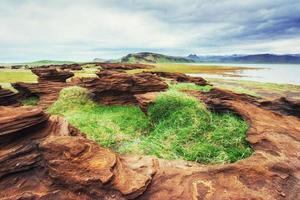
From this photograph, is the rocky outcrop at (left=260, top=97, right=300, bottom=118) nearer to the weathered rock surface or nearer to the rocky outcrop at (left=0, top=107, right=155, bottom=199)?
the weathered rock surface

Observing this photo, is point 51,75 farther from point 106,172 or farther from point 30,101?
point 106,172

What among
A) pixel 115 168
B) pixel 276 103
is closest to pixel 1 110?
pixel 115 168

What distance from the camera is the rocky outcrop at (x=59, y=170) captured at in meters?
5.32

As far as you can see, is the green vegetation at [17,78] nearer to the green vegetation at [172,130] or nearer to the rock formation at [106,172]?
the green vegetation at [172,130]

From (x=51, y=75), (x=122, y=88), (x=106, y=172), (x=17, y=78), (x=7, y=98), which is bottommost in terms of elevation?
(x=17, y=78)

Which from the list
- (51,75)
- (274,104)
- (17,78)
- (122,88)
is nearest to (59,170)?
(274,104)

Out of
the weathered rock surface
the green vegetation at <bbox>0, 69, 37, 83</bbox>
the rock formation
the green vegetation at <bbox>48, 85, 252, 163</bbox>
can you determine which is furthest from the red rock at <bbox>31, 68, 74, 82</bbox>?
the rock formation

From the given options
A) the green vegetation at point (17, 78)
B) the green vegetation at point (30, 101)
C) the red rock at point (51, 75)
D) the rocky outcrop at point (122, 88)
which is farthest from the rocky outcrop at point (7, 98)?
the green vegetation at point (17, 78)

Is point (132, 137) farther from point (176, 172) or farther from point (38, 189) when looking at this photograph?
point (38, 189)

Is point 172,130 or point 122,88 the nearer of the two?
point 172,130

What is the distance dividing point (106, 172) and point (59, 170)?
0.81m

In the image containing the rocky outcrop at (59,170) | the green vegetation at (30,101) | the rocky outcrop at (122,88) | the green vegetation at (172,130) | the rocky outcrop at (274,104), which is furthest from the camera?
the green vegetation at (30,101)

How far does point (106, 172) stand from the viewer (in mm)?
5660

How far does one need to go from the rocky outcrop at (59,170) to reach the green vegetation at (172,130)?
231 centimetres
